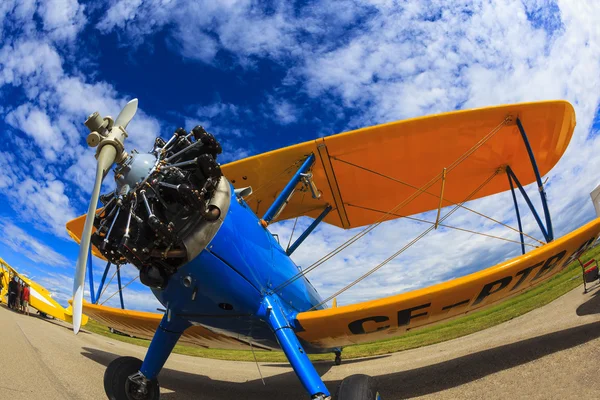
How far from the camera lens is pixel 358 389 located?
10.6 ft

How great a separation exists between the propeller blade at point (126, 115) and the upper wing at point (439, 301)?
3.04m

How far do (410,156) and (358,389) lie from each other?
4.25 metres

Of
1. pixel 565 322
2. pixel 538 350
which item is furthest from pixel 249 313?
pixel 565 322

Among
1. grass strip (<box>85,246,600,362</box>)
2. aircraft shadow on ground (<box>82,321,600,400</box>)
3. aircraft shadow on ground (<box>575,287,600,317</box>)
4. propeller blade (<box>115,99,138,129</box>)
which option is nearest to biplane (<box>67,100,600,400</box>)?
propeller blade (<box>115,99,138,129</box>)

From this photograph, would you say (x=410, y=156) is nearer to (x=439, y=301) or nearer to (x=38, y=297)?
(x=439, y=301)

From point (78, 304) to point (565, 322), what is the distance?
7.27m

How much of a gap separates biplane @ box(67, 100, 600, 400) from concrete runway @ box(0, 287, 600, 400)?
2.55 feet

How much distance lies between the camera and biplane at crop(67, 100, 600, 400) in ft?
10.7

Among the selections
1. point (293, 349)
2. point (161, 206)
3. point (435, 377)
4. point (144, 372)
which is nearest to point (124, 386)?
point (144, 372)

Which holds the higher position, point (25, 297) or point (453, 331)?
point (25, 297)

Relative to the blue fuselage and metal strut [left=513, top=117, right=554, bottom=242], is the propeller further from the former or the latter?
metal strut [left=513, top=117, right=554, bottom=242]

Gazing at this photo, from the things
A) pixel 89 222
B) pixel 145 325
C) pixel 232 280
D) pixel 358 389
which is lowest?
pixel 358 389

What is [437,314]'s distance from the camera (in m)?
4.51

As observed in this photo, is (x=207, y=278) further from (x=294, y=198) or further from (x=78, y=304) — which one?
(x=294, y=198)
